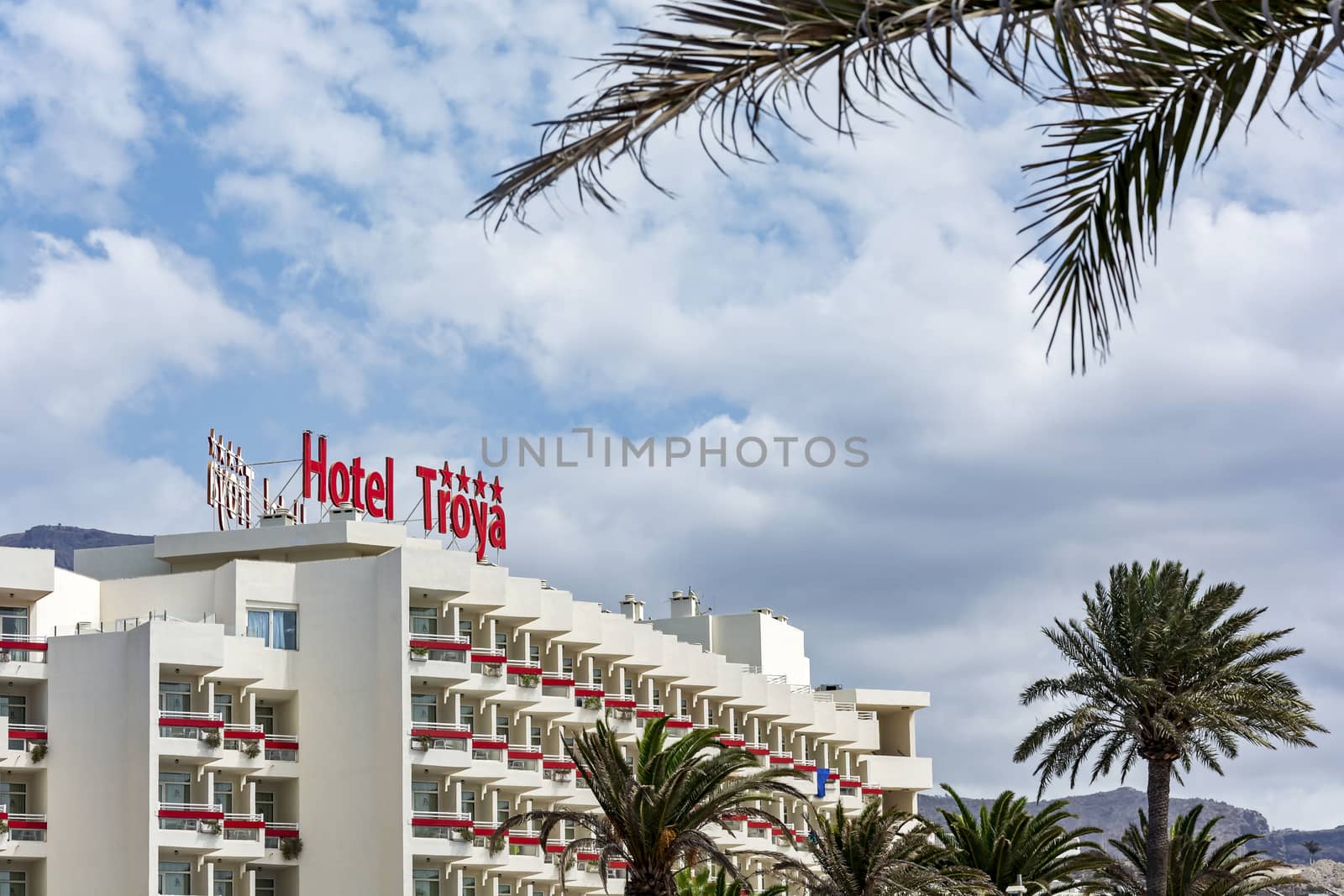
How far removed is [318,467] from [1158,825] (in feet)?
131

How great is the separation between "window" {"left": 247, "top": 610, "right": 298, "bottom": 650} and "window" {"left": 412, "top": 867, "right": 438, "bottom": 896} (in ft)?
35.6

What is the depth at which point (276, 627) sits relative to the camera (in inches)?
3344

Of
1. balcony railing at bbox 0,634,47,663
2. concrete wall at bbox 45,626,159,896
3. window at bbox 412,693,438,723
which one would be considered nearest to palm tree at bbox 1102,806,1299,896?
window at bbox 412,693,438,723

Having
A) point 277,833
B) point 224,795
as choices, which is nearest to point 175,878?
point 224,795

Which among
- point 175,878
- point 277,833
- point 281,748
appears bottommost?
point 175,878

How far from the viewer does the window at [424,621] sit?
8531 cm

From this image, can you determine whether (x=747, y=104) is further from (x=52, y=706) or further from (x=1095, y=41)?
(x=52, y=706)

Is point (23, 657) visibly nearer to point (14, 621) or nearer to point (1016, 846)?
point (14, 621)

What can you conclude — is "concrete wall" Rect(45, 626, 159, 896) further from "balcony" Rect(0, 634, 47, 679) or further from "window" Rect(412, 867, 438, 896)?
"window" Rect(412, 867, 438, 896)

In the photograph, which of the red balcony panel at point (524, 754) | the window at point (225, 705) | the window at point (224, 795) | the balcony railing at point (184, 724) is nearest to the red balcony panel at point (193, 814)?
the window at point (224, 795)

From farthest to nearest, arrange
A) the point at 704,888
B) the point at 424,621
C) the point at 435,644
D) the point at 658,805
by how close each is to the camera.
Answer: the point at 424,621 → the point at 435,644 → the point at 704,888 → the point at 658,805

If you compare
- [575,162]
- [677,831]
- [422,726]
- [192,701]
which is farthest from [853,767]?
[575,162]

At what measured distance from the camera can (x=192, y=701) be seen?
7962cm

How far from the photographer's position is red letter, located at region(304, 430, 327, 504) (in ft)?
291
